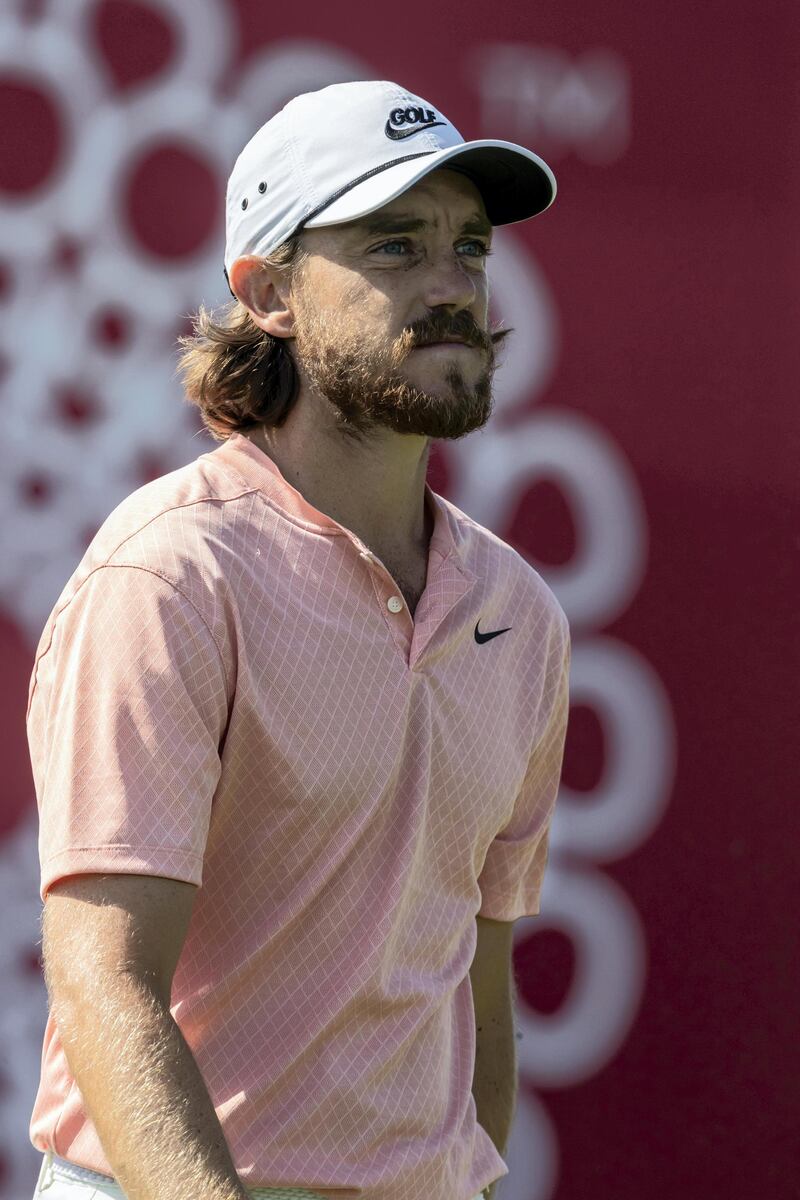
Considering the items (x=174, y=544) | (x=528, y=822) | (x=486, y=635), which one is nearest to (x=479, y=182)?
(x=486, y=635)

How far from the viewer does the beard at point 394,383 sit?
1831mm

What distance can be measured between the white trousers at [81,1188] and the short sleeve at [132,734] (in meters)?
0.32

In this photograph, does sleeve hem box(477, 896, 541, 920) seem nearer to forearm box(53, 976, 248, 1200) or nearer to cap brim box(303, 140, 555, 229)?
forearm box(53, 976, 248, 1200)

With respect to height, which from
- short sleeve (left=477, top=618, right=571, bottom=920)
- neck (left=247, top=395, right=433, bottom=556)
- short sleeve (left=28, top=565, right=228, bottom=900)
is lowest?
short sleeve (left=477, top=618, right=571, bottom=920)

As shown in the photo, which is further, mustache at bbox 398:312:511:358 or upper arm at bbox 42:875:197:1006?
mustache at bbox 398:312:511:358

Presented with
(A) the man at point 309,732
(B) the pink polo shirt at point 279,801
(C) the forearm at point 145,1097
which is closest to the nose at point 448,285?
(A) the man at point 309,732

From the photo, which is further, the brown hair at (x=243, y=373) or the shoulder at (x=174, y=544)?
the brown hair at (x=243, y=373)

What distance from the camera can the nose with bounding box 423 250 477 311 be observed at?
185cm

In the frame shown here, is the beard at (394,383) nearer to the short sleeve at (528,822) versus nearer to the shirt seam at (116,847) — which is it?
the short sleeve at (528,822)

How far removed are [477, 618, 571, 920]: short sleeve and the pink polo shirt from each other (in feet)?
0.76

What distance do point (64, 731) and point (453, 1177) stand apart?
692mm

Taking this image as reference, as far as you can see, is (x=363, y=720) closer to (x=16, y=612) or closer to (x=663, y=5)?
(x=16, y=612)

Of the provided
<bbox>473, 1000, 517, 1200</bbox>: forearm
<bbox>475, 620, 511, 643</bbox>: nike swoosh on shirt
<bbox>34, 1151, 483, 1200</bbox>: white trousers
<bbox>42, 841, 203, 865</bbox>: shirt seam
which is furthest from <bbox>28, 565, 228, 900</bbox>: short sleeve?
<bbox>473, 1000, 517, 1200</bbox>: forearm

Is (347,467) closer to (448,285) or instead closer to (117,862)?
(448,285)
